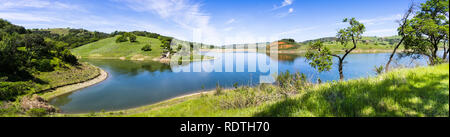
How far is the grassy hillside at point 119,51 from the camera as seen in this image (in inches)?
2874

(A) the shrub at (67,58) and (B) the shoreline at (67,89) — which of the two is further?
(A) the shrub at (67,58)

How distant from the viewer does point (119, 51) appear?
→ 79.8 metres

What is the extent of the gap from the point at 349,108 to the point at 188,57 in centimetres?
6777

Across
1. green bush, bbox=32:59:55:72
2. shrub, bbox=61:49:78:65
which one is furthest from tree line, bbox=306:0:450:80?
shrub, bbox=61:49:78:65

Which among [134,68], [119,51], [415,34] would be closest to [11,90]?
[134,68]

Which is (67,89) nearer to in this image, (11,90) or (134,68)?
(11,90)

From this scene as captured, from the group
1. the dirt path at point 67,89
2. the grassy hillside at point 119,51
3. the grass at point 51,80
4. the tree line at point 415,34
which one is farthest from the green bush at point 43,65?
the grassy hillside at point 119,51

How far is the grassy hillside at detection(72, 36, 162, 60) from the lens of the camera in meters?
73.0

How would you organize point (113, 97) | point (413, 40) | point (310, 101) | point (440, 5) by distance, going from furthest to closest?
1. point (113, 97)
2. point (413, 40)
3. point (440, 5)
4. point (310, 101)

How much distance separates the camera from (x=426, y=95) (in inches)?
118

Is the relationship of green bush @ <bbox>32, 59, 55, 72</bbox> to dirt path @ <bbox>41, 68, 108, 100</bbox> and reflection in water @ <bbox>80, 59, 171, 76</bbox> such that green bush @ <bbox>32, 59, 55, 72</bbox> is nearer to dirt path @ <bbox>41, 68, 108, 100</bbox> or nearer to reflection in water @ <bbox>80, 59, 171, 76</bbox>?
dirt path @ <bbox>41, 68, 108, 100</bbox>

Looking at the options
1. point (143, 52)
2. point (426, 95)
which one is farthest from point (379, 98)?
point (143, 52)

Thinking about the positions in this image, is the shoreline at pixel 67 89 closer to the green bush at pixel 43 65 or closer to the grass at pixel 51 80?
the grass at pixel 51 80
